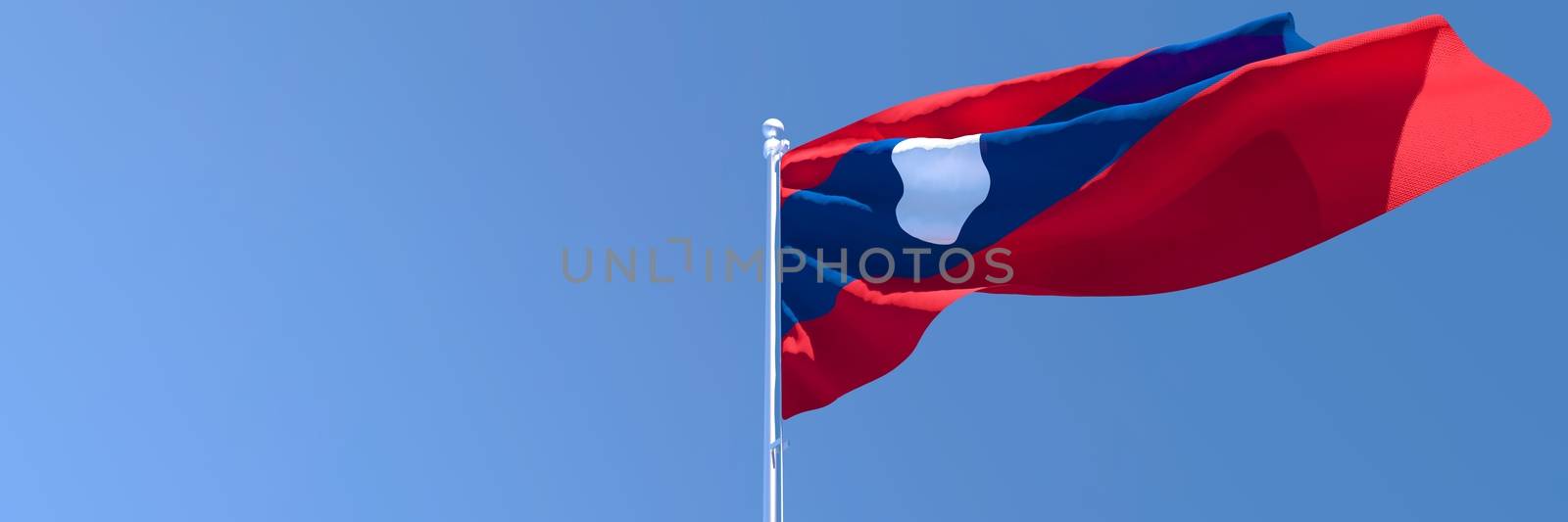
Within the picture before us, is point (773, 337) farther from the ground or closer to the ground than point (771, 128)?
closer to the ground

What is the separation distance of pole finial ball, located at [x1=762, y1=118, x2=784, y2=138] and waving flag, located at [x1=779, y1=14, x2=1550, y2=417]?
55 centimetres

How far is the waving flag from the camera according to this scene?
6.60 meters

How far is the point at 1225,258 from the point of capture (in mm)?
7301

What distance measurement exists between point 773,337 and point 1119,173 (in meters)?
2.48

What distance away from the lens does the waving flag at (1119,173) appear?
6598 millimetres

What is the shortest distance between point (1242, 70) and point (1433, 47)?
3.30ft

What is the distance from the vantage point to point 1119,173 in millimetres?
7590

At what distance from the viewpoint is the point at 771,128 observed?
8.35 m

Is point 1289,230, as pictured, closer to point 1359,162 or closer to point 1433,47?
point 1359,162

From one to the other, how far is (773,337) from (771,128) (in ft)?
5.11

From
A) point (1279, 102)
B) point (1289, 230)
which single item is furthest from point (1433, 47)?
point (1289, 230)

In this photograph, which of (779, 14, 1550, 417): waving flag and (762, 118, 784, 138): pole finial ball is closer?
(779, 14, 1550, 417): waving flag

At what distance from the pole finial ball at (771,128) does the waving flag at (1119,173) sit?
551 mm

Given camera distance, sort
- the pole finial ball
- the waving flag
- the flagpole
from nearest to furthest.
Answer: the waving flag → the flagpole → the pole finial ball
